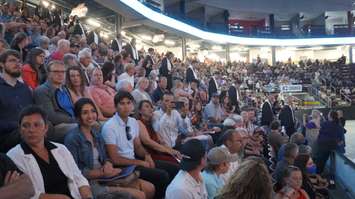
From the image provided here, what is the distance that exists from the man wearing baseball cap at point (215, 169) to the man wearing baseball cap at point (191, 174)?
1.25 ft

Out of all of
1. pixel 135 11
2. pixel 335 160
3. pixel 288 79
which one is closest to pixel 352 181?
pixel 335 160

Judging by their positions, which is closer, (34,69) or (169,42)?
(34,69)

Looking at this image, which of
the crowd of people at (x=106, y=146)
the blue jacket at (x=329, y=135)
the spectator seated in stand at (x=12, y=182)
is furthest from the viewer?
the blue jacket at (x=329, y=135)

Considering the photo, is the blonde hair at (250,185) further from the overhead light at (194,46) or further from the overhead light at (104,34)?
the overhead light at (194,46)

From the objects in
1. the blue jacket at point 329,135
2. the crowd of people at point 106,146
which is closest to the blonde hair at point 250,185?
the crowd of people at point 106,146

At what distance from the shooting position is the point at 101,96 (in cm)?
541

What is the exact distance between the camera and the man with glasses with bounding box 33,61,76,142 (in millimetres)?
4168

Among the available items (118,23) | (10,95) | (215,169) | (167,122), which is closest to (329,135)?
(167,122)

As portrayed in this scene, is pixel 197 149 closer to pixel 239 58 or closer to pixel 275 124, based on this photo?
pixel 275 124

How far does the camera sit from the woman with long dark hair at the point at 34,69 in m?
5.05

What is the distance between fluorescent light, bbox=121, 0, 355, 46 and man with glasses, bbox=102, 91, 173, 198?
12.8 meters

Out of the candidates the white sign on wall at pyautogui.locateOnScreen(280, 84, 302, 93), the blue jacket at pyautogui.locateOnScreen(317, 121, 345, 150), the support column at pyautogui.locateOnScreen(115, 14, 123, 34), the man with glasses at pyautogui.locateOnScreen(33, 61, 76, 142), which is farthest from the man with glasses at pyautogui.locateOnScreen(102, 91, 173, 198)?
the white sign on wall at pyautogui.locateOnScreen(280, 84, 302, 93)

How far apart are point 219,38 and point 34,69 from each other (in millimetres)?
24374

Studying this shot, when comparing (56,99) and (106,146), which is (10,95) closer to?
(56,99)
